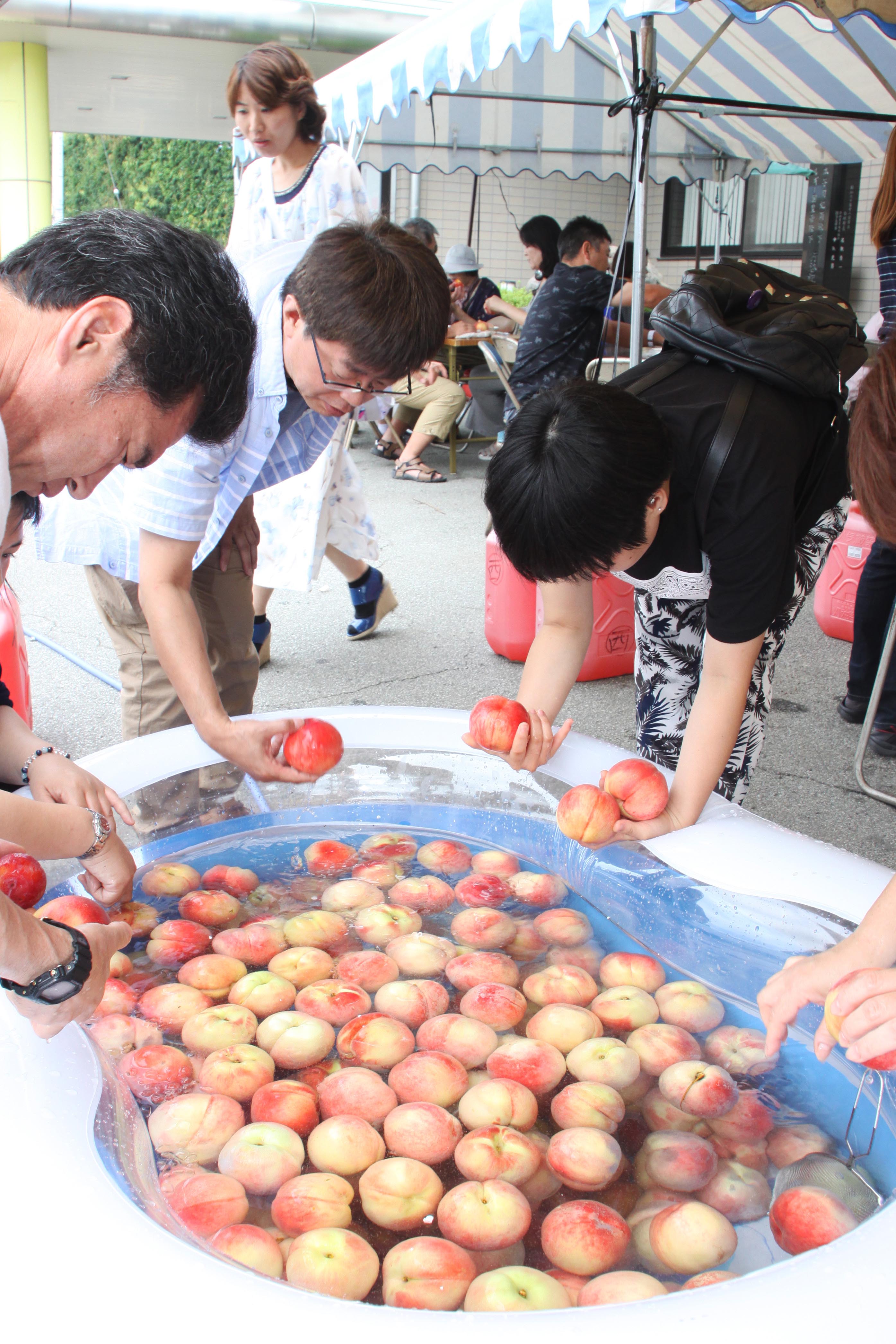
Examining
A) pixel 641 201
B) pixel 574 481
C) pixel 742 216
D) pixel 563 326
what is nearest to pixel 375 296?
pixel 574 481

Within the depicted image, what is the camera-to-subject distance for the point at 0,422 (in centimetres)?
92

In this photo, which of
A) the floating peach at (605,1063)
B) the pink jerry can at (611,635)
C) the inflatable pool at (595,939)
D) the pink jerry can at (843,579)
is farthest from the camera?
the pink jerry can at (843,579)

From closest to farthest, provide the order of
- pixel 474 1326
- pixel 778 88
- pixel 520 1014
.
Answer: pixel 474 1326
pixel 520 1014
pixel 778 88

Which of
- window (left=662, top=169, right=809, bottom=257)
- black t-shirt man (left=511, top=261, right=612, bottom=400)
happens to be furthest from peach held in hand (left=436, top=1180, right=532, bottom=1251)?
window (left=662, top=169, right=809, bottom=257)

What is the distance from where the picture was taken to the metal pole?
348cm

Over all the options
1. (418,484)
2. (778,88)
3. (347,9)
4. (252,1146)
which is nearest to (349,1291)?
(252,1146)

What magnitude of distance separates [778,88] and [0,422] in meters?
7.37

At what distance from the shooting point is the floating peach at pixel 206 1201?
101 centimetres

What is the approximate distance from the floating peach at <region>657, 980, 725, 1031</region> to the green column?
10.2 meters

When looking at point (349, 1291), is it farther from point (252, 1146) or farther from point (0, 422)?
point (0, 422)

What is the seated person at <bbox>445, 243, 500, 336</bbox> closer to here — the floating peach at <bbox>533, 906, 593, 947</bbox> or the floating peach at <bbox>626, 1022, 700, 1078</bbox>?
the floating peach at <bbox>533, 906, 593, 947</bbox>

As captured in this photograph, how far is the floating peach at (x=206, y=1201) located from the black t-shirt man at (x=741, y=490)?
1.05m

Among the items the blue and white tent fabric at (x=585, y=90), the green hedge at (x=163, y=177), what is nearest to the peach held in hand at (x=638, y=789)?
the blue and white tent fabric at (x=585, y=90)

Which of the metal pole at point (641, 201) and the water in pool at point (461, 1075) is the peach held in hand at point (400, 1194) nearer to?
the water in pool at point (461, 1075)
